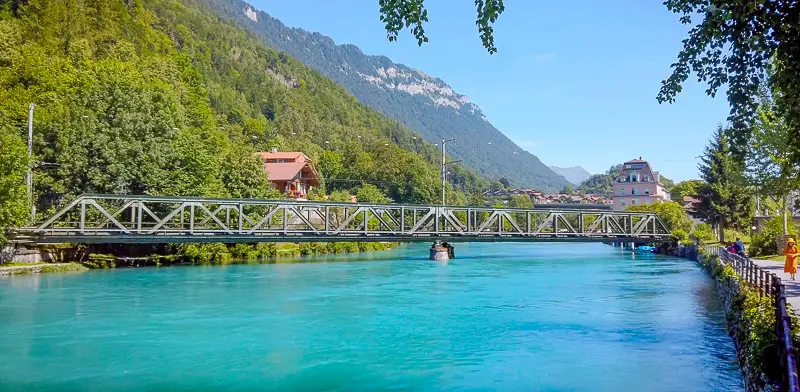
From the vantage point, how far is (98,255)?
37562 millimetres

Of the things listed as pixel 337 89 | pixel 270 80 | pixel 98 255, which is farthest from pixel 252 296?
pixel 337 89

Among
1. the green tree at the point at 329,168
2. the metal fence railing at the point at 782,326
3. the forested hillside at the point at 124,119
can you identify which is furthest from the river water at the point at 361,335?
the green tree at the point at 329,168

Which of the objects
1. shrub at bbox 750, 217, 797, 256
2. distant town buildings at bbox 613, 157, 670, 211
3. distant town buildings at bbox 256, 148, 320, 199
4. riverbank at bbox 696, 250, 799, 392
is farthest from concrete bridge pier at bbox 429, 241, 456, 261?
distant town buildings at bbox 613, 157, 670, 211

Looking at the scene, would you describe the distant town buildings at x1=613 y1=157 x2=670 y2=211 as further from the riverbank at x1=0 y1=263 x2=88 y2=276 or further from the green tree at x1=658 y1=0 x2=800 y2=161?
the green tree at x1=658 y1=0 x2=800 y2=161

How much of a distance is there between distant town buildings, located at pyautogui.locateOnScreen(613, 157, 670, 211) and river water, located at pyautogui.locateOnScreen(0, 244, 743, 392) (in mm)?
85040

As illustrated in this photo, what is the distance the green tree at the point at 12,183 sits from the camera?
29.0m

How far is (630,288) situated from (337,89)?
537ft

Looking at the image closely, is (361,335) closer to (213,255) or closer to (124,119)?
(124,119)

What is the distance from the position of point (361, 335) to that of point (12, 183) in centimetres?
2082

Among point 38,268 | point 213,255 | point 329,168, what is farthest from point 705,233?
point 329,168

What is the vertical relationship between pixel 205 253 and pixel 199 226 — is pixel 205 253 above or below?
below

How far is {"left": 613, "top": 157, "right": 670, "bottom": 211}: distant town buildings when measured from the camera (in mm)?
110938

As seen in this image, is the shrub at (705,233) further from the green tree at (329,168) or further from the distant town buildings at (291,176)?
the green tree at (329,168)

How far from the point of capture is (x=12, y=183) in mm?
29531
